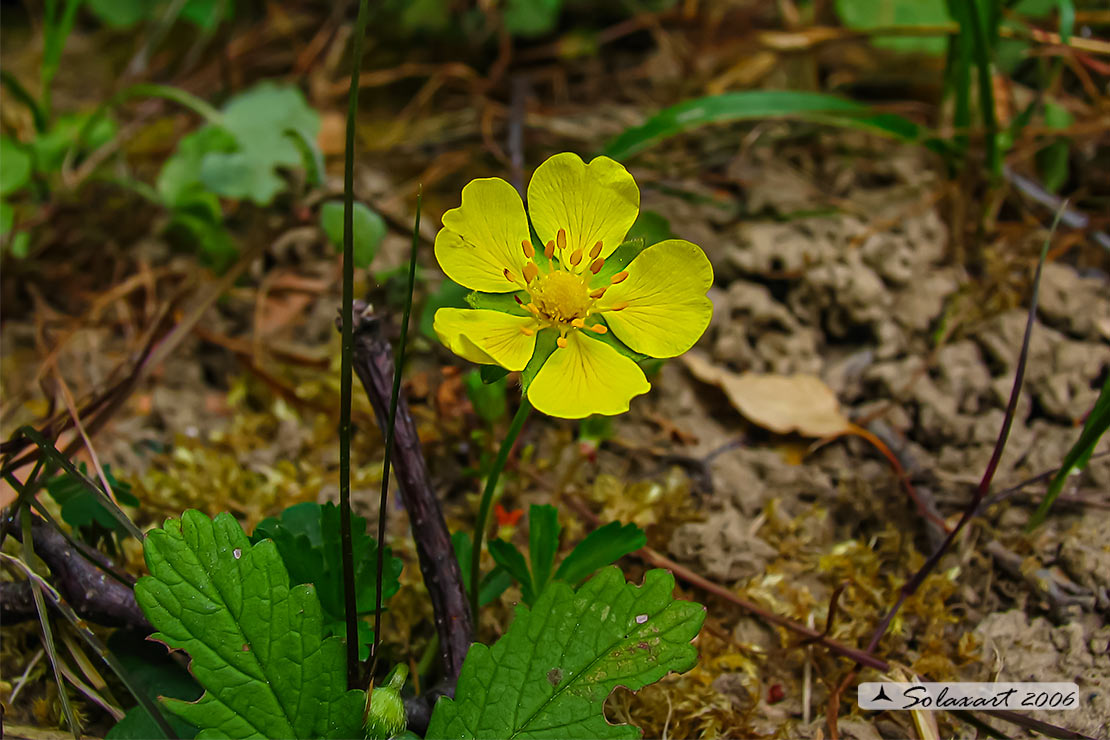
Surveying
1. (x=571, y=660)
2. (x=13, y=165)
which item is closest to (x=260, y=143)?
(x=13, y=165)

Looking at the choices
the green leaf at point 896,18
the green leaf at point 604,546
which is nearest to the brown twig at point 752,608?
the green leaf at point 604,546

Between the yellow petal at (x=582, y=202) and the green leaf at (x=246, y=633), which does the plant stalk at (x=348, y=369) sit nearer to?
the green leaf at (x=246, y=633)

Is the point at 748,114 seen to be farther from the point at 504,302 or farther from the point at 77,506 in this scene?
the point at 77,506

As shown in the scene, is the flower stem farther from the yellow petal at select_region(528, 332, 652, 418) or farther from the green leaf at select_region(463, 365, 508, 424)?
the green leaf at select_region(463, 365, 508, 424)

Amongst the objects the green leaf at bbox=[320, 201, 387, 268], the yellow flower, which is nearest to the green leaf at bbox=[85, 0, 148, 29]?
the green leaf at bbox=[320, 201, 387, 268]

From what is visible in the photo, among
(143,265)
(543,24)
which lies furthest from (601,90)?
(143,265)

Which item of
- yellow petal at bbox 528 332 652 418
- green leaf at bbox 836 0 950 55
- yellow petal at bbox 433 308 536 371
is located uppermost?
green leaf at bbox 836 0 950 55
